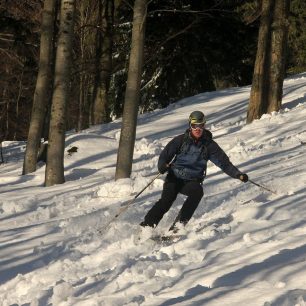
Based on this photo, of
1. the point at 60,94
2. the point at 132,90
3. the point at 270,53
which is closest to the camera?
the point at 132,90

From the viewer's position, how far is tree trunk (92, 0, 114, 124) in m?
24.8

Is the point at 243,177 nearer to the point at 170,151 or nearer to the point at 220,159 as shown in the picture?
the point at 220,159

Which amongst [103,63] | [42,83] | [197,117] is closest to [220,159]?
[197,117]

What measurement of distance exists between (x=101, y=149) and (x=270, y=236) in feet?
37.0

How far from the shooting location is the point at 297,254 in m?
6.12

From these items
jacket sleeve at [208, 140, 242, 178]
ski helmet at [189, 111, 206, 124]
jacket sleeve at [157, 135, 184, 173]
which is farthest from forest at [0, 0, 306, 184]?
ski helmet at [189, 111, 206, 124]

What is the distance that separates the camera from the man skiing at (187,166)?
7.95 m

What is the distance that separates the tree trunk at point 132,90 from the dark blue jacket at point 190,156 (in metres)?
4.42

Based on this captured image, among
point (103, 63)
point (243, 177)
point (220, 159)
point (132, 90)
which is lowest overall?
point (243, 177)

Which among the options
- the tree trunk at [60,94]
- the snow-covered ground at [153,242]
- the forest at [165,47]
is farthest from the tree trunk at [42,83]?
the forest at [165,47]

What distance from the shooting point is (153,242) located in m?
7.55

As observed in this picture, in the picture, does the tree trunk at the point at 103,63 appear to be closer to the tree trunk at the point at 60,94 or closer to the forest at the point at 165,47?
the forest at the point at 165,47

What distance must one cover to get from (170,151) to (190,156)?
0.29m

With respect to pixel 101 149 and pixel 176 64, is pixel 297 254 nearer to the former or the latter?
pixel 101 149
